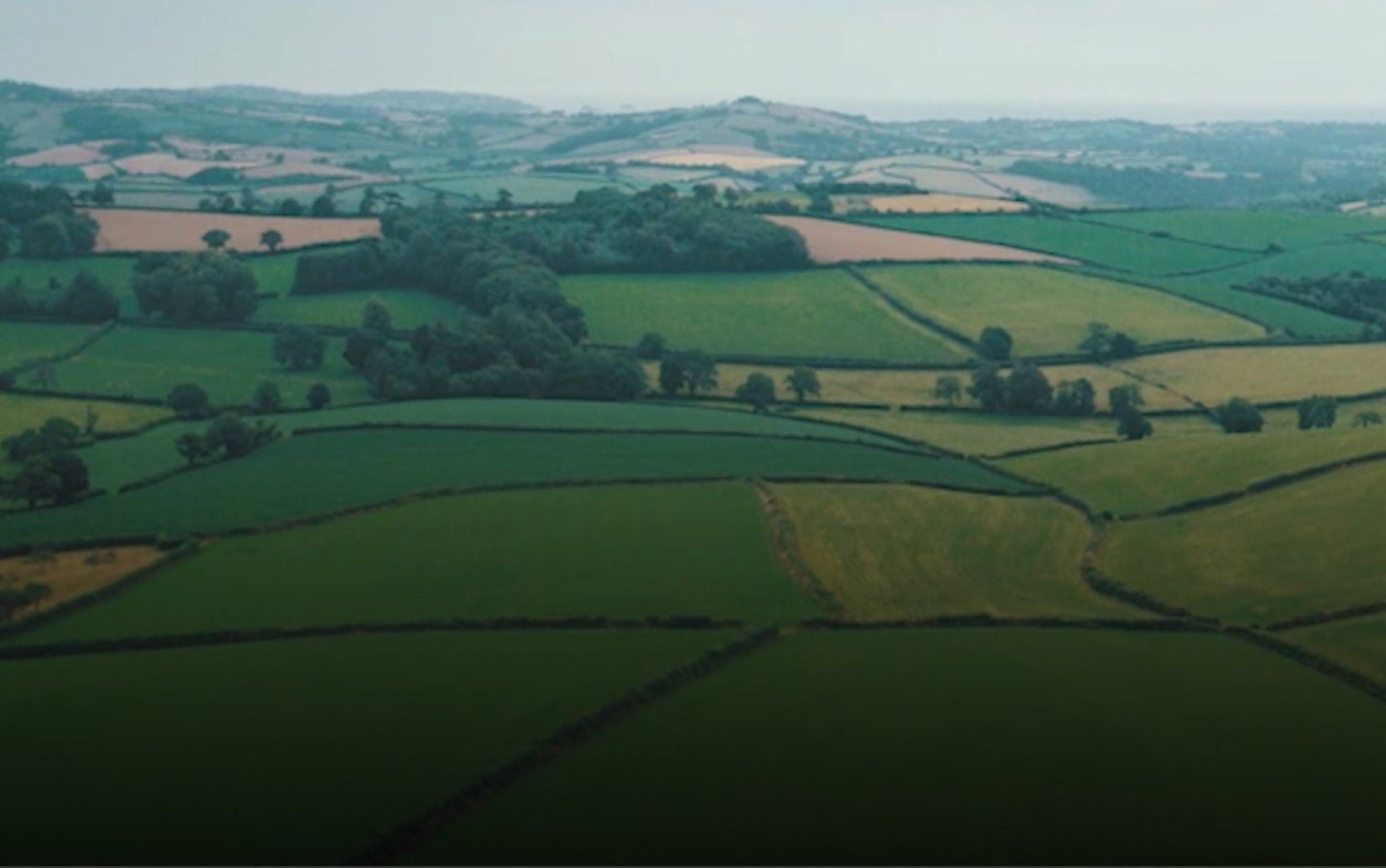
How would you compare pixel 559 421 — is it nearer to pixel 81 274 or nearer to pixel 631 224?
pixel 81 274

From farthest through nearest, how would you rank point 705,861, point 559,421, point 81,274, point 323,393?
1. point 81,274
2. point 323,393
3. point 559,421
4. point 705,861

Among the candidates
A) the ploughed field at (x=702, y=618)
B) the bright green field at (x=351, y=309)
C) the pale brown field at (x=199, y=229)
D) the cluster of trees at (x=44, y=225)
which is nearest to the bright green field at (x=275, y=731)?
the ploughed field at (x=702, y=618)

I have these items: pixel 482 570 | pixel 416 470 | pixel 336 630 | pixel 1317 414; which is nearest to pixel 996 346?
pixel 1317 414

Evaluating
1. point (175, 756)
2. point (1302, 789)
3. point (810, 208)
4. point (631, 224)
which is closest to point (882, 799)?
point (1302, 789)

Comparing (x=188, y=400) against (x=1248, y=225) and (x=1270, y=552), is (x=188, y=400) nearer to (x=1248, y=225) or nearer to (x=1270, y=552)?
(x=1270, y=552)

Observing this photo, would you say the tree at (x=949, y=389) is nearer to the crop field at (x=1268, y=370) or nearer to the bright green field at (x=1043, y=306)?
the bright green field at (x=1043, y=306)

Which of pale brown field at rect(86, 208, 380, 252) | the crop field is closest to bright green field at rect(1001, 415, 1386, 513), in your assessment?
the crop field
